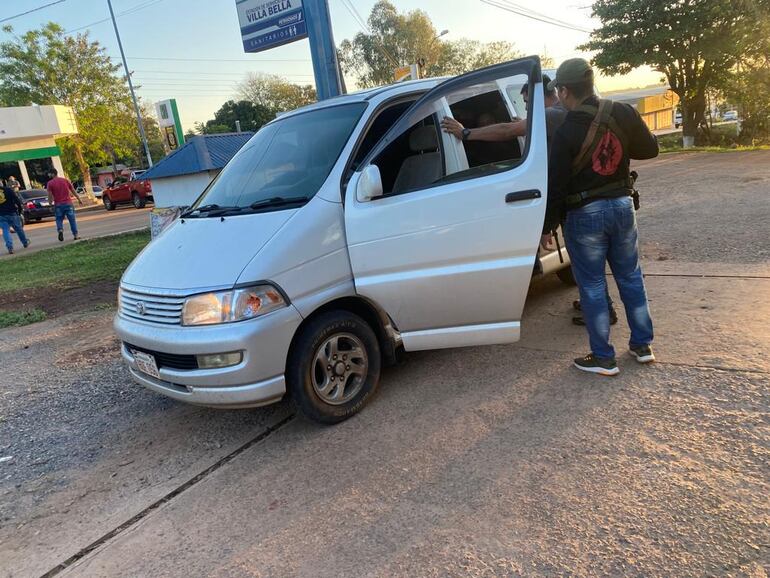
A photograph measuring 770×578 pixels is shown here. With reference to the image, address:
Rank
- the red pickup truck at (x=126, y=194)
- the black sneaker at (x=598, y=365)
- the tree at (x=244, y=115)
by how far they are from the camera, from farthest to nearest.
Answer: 1. the tree at (x=244, y=115)
2. the red pickup truck at (x=126, y=194)
3. the black sneaker at (x=598, y=365)

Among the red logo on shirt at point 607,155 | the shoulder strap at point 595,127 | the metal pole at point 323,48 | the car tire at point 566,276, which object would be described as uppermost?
the metal pole at point 323,48

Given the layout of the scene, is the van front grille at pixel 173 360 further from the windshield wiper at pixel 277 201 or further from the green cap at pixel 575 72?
the green cap at pixel 575 72

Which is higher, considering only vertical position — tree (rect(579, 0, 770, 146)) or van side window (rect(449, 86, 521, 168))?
tree (rect(579, 0, 770, 146))

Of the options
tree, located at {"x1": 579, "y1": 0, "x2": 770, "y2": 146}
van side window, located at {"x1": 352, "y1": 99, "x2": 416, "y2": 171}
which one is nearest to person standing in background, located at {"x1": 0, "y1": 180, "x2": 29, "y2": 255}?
van side window, located at {"x1": 352, "y1": 99, "x2": 416, "y2": 171}

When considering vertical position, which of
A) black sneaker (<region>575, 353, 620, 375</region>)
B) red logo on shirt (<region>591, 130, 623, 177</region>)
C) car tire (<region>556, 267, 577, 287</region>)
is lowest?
black sneaker (<region>575, 353, 620, 375</region>)

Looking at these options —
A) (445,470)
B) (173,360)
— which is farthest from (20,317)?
(445,470)

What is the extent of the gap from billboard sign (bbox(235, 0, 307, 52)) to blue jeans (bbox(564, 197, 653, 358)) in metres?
6.39

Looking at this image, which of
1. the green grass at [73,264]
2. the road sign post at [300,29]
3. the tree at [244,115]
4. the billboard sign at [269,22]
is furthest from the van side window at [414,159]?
the tree at [244,115]

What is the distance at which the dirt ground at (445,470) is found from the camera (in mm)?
2379

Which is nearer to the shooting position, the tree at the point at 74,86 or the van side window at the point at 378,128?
the van side window at the point at 378,128

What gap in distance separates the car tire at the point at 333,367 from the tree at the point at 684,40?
1859 cm

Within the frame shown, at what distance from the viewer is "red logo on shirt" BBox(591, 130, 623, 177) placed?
342 centimetres

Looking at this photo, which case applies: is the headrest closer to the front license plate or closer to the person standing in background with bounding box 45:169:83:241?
the front license plate

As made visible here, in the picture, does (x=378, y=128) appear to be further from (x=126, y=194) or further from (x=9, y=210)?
(x=126, y=194)
